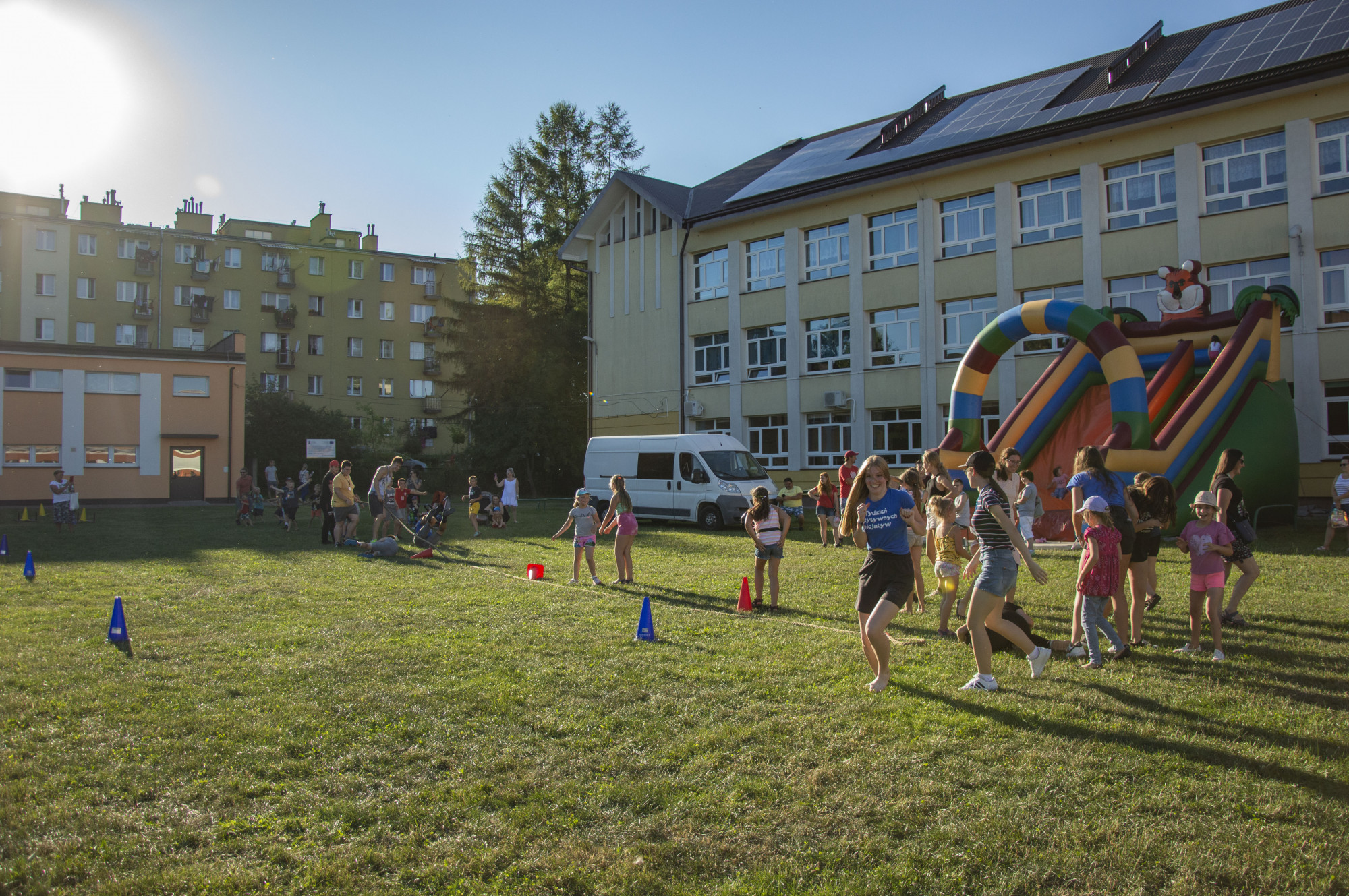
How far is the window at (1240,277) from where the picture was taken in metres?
21.7

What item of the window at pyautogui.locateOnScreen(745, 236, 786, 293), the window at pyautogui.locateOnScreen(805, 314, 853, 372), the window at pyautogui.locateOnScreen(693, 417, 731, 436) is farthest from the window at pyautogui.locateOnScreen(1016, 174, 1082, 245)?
the window at pyautogui.locateOnScreen(693, 417, 731, 436)

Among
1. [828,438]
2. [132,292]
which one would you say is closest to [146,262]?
[132,292]

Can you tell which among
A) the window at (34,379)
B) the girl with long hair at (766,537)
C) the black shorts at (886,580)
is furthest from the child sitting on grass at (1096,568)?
the window at (34,379)

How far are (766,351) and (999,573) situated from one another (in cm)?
2530

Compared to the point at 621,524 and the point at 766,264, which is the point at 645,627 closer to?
the point at 621,524

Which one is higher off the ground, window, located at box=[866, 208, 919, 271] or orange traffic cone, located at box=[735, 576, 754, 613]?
window, located at box=[866, 208, 919, 271]

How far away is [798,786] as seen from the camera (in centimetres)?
471

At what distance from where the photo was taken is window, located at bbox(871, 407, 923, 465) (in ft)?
90.9

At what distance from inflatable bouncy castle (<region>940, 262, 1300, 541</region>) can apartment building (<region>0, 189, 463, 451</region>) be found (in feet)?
136

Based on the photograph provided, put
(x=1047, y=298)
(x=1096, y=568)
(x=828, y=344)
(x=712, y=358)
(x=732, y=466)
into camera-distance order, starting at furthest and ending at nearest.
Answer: (x=712, y=358) → (x=828, y=344) → (x=1047, y=298) → (x=732, y=466) → (x=1096, y=568)

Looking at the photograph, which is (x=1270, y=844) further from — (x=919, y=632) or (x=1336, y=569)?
(x=1336, y=569)

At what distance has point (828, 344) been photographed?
29.9m

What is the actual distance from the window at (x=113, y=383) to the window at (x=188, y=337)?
20.8 metres

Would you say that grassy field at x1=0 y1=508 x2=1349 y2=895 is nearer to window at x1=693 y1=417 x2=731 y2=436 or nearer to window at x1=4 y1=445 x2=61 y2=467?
window at x1=693 y1=417 x2=731 y2=436
